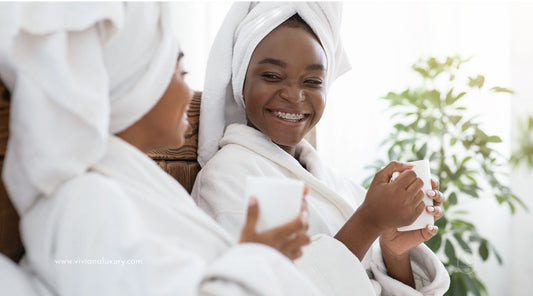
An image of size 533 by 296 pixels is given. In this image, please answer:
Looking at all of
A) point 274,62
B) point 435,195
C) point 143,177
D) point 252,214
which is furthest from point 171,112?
point 435,195

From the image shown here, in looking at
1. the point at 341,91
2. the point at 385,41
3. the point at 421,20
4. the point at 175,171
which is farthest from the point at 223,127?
the point at 421,20

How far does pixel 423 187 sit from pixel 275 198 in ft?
1.69

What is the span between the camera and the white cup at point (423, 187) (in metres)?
1.15

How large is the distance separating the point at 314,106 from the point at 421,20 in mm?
1877

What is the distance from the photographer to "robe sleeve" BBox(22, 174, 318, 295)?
2.27 feet

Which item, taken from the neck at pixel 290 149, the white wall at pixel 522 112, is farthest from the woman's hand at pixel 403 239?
the white wall at pixel 522 112

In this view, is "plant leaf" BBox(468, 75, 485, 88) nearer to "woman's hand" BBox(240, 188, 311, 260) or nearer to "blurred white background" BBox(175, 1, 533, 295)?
"blurred white background" BBox(175, 1, 533, 295)

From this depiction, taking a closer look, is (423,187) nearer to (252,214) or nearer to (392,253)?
(392,253)

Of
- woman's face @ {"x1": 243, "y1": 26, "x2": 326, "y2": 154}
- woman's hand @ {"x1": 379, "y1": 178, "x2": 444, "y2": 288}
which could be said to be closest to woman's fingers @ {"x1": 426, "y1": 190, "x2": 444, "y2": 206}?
woman's hand @ {"x1": 379, "y1": 178, "x2": 444, "y2": 288}

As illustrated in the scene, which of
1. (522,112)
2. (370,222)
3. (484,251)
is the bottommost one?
(484,251)

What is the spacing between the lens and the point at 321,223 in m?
1.22

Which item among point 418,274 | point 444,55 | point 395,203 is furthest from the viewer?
point 444,55

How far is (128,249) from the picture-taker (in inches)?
27.3

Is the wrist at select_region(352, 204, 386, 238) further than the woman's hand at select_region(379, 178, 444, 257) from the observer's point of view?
No
